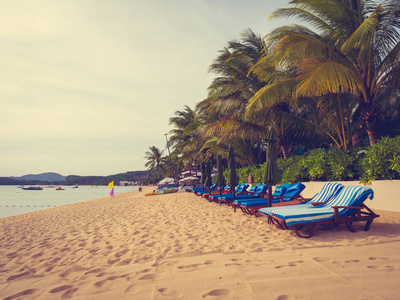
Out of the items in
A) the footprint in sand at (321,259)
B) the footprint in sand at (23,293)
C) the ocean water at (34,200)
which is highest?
the footprint in sand at (321,259)

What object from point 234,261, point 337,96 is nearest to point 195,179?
point 337,96

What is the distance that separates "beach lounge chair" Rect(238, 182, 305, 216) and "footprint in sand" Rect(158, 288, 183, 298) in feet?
14.4

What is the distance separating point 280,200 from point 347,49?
491cm

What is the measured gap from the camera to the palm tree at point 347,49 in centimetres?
671

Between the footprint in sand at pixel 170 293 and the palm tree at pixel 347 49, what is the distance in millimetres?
6178

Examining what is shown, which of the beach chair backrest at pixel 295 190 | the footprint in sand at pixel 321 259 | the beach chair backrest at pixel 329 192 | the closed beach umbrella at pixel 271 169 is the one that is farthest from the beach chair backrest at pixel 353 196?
the beach chair backrest at pixel 295 190

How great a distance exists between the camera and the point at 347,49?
7.39 meters

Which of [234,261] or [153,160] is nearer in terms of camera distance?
[234,261]

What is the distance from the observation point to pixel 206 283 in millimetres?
2596

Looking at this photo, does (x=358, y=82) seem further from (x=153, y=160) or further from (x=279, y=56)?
(x=153, y=160)

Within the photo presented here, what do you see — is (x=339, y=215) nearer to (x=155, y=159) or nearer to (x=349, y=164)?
(x=349, y=164)

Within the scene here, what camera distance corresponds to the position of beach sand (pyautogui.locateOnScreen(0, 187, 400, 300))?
7.85ft

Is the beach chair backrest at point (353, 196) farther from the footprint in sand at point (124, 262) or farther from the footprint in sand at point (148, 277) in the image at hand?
the footprint in sand at point (124, 262)

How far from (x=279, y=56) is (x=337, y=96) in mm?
3326
